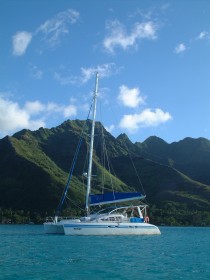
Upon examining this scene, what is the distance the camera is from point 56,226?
2692 inches

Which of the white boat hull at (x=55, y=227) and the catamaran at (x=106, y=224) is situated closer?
the catamaran at (x=106, y=224)

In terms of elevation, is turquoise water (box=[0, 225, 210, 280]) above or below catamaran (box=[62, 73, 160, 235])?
below

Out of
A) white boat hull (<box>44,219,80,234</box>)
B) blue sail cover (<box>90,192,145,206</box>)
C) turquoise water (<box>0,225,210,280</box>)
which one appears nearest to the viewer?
turquoise water (<box>0,225,210,280</box>)

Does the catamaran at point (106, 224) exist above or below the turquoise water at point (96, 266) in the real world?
above

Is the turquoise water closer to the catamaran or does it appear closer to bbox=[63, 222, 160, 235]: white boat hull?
bbox=[63, 222, 160, 235]: white boat hull

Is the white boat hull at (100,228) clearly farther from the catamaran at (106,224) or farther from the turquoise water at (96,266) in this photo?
the turquoise water at (96,266)

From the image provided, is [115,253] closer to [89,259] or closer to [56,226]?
[89,259]

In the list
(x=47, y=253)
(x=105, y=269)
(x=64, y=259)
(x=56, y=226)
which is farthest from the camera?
(x=56, y=226)

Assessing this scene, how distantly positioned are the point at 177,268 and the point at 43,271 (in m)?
10.1

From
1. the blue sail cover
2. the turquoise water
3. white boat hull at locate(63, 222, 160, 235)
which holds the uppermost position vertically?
the blue sail cover

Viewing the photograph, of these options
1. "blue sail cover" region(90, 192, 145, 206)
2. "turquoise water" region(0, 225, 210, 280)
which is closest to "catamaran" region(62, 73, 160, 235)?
"blue sail cover" region(90, 192, 145, 206)

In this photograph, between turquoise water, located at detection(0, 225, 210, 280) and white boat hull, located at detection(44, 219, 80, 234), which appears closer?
turquoise water, located at detection(0, 225, 210, 280)

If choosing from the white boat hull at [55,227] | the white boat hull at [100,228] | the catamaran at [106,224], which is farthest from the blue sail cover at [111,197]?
the white boat hull at [55,227]

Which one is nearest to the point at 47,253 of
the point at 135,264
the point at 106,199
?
the point at 135,264
